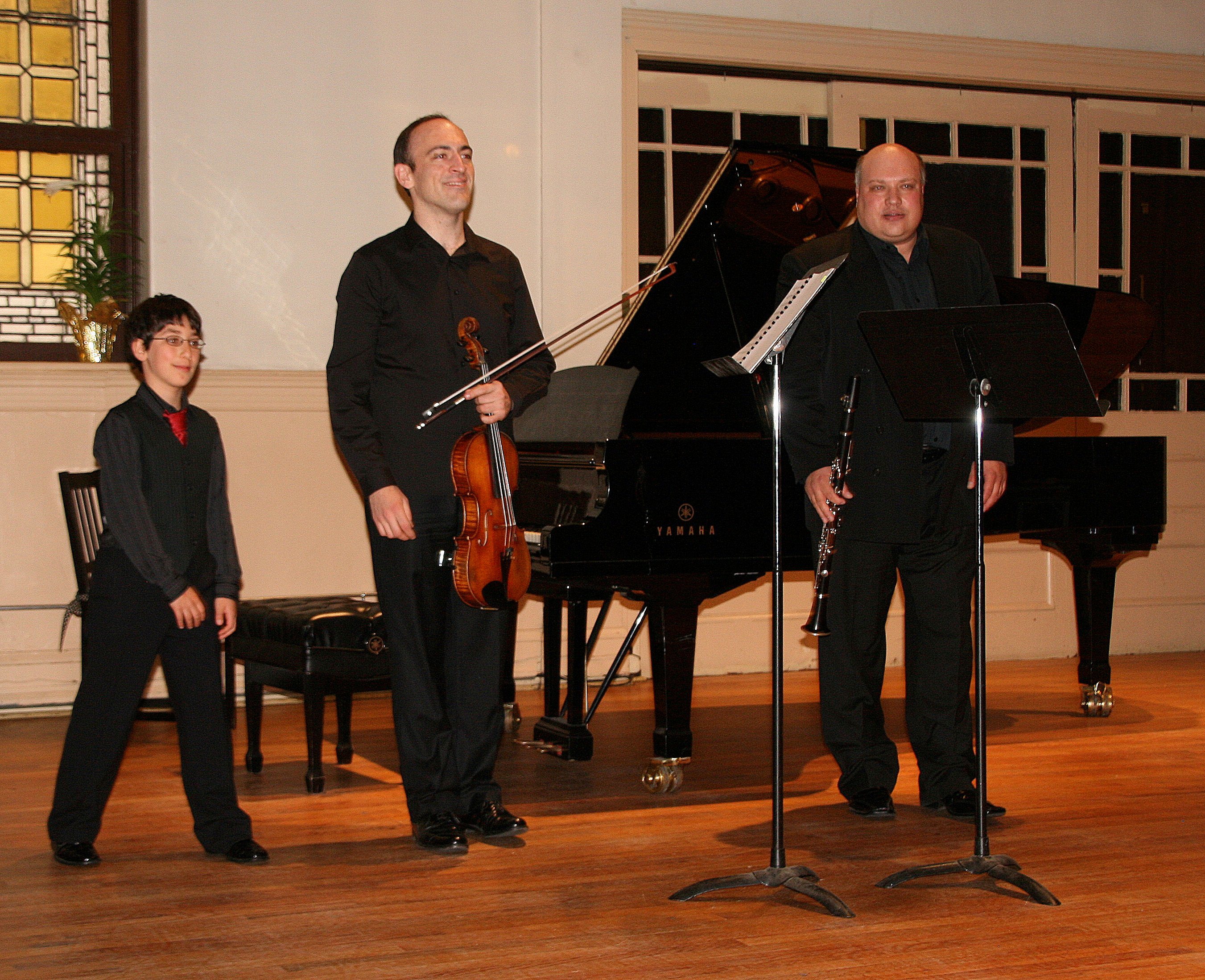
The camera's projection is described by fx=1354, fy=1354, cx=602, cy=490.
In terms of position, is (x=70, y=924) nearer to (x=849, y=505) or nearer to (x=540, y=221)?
(x=849, y=505)

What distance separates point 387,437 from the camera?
326 centimetres

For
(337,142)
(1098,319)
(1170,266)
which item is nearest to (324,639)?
(337,142)

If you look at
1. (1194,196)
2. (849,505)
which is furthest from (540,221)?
(1194,196)

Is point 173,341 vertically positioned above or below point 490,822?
above

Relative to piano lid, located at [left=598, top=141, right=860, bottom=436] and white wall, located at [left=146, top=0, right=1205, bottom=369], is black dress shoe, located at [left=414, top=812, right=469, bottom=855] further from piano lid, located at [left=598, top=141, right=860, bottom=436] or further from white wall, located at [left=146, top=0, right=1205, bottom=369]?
white wall, located at [left=146, top=0, right=1205, bottom=369]

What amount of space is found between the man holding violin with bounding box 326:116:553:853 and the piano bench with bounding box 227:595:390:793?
0.82 metres

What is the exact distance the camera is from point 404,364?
326 cm

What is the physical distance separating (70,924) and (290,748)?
6.36 ft

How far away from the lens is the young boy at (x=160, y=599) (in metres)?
3.09

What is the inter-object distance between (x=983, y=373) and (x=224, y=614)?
A: 182 centimetres

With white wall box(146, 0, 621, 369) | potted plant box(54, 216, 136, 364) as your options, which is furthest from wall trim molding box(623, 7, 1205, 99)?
potted plant box(54, 216, 136, 364)

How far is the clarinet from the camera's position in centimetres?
312

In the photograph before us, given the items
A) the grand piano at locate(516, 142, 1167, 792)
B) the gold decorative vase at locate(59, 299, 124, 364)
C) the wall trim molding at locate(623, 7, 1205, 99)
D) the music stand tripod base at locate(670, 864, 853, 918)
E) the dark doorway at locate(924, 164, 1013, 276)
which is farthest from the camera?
the dark doorway at locate(924, 164, 1013, 276)

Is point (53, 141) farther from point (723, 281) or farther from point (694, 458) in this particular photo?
point (694, 458)
